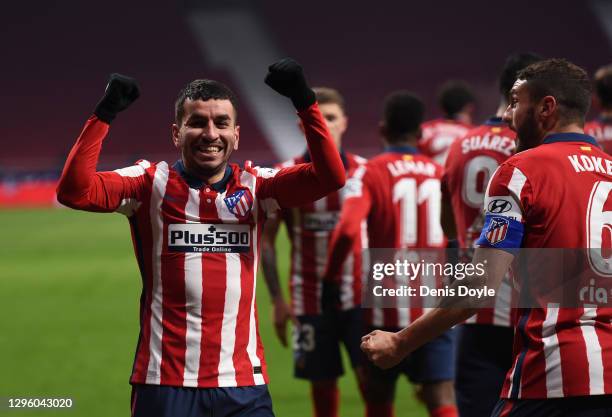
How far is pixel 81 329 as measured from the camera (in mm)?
9781

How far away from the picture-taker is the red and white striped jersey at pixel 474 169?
4582 mm

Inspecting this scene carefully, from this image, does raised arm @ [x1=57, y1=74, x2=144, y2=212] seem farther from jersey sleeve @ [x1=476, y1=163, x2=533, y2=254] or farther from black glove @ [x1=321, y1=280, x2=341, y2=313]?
black glove @ [x1=321, y1=280, x2=341, y2=313]

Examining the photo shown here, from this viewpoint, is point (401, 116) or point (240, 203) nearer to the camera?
point (240, 203)

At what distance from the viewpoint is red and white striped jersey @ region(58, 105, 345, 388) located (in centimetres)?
335

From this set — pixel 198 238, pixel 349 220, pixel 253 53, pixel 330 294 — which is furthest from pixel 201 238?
pixel 253 53

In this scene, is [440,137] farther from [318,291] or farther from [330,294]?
[330,294]

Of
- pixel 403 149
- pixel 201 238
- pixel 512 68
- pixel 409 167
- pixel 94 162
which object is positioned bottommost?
pixel 201 238

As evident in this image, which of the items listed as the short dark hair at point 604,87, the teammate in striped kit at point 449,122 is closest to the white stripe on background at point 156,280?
the short dark hair at point 604,87

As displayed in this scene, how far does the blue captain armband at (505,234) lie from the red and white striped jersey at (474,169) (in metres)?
1.63

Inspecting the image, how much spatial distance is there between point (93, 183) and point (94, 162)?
85mm

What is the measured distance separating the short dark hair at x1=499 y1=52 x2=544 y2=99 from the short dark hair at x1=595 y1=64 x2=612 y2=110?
Answer: 5.59 ft

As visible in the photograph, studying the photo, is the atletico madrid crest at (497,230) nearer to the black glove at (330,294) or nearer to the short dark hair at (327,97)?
the black glove at (330,294)

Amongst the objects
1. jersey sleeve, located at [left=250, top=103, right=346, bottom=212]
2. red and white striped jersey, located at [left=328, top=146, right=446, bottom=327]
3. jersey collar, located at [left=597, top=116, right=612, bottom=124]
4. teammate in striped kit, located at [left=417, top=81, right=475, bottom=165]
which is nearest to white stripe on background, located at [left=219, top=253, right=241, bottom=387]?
jersey sleeve, located at [left=250, top=103, right=346, bottom=212]

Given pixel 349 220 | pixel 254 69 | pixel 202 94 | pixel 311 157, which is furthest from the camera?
pixel 254 69
